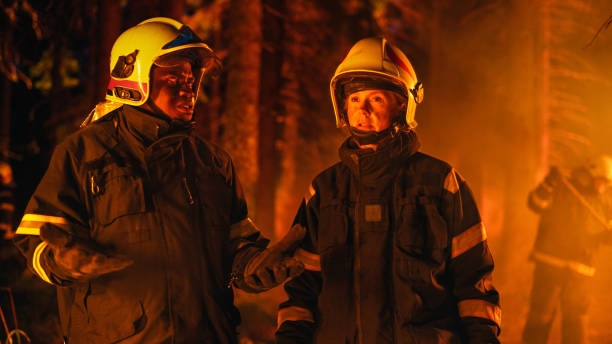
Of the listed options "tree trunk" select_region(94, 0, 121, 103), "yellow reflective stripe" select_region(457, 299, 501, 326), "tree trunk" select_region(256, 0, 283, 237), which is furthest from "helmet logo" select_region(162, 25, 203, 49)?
"tree trunk" select_region(256, 0, 283, 237)

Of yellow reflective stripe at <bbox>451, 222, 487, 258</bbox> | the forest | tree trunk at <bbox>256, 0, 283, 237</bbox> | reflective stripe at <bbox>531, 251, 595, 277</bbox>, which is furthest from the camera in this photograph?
tree trunk at <bbox>256, 0, 283, 237</bbox>

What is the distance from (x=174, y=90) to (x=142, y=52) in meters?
0.29

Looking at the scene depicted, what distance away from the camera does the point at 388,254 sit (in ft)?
11.0

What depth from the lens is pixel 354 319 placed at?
3.29 meters

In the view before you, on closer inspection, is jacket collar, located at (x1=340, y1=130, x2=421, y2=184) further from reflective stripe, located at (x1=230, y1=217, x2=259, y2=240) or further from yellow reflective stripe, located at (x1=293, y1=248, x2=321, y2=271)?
reflective stripe, located at (x1=230, y1=217, x2=259, y2=240)

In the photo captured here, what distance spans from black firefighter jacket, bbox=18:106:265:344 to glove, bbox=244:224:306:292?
9.1 inches

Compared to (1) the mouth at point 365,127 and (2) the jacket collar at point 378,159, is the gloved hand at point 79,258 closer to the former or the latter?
(2) the jacket collar at point 378,159

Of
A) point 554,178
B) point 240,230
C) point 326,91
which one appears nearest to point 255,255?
point 240,230

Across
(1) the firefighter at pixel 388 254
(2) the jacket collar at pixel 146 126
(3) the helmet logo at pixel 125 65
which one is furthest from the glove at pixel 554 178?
(3) the helmet logo at pixel 125 65

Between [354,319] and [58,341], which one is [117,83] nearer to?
[354,319]

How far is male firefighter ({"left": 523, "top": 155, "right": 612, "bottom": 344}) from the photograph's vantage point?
771 centimetres

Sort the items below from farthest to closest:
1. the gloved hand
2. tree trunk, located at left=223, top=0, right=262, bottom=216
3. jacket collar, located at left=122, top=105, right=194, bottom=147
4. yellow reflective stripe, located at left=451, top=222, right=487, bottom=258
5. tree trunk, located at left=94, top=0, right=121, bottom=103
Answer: tree trunk, located at left=223, top=0, right=262, bottom=216
tree trunk, located at left=94, top=0, right=121, bottom=103
jacket collar, located at left=122, top=105, right=194, bottom=147
yellow reflective stripe, located at left=451, top=222, right=487, bottom=258
the gloved hand

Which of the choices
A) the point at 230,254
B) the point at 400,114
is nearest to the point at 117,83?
the point at 230,254

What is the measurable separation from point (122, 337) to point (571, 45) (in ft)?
55.2
